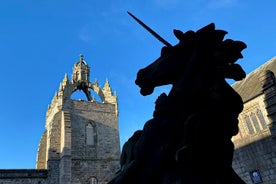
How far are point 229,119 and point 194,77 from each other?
0.61m

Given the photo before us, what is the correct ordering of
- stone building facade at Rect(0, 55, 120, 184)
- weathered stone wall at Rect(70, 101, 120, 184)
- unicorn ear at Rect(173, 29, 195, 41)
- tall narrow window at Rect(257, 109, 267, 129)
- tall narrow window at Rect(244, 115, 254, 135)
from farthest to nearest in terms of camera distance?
weathered stone wall at Rect(70, 101, 120, 184) → stone building facade at Rect(0, 55, 120, 184) → tall narrow window at Rect(244, 115, 254, 135) → tall narrow window at Rect(257, 109, 267, 129) → unicorn ear at Rect(173, 29, 195, 41)

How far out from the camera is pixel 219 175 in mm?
2701

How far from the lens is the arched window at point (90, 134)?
1115 inches

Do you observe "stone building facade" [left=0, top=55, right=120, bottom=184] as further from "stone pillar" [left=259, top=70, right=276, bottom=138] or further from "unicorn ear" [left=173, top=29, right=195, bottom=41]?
"unicorn ear" [left=173, top=29, right=195, bottom=41]

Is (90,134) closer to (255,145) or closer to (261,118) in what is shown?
(255,145)

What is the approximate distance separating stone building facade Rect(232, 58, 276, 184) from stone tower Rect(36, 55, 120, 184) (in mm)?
13814

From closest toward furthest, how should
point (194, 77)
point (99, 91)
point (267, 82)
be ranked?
point (194, 77) → point (267, 82) → point (99, 91)

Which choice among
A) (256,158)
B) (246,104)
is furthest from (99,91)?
(256,158)

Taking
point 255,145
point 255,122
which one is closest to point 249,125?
point 255,122

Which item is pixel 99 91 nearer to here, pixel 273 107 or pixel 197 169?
pixel 273 107

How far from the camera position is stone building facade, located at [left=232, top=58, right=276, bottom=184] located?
16.6 metres

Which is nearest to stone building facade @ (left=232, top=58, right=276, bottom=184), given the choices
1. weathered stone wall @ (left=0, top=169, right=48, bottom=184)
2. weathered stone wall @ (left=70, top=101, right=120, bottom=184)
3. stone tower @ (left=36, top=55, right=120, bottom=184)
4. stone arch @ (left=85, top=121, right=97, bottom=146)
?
weathered stone wall @ (left=70, top=101, right=120, bottom=184)

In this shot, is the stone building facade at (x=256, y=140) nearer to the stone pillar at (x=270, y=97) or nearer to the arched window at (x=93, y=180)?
the stone pillar at (x=270, y=97)

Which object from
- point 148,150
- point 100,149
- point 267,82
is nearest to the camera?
point 148,150
